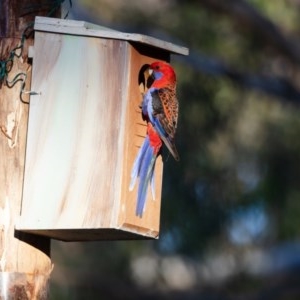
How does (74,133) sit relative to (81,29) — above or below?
below

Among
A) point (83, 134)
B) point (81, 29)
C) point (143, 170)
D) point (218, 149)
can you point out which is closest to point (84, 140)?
point (83, 134)

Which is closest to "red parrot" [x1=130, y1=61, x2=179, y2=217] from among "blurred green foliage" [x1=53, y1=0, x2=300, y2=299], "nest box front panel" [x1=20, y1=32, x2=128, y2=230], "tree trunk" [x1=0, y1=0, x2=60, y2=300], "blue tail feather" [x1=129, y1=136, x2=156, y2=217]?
"blue tail feather" [x1=129, y1=136, x2=156, y2=217]

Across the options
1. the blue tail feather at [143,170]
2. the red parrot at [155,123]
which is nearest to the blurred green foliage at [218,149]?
the red parrot at [155,123]

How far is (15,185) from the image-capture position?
14.5 ft

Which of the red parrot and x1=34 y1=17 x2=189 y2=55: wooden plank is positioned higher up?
x1=34 y1=17 x2=189 y2=55: wooden plank

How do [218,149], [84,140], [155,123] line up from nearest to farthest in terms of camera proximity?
[84,140], [155,123], [218,149]

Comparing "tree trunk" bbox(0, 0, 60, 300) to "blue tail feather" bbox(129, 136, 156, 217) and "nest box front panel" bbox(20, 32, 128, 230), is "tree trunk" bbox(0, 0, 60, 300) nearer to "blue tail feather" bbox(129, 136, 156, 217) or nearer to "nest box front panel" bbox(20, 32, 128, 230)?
"nest box front panel" bbox(20, 32, 128, 230)

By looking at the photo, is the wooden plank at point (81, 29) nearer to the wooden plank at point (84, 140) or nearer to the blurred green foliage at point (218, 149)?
the wooden plank at point (84, 140)

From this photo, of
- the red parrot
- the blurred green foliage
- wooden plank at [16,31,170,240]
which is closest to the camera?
wooden plank at [16,31,170,240]

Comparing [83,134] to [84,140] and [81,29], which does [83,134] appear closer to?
[84,140]

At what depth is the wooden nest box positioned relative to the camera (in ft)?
14.1

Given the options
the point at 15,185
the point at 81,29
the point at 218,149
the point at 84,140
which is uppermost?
the point at 81,29

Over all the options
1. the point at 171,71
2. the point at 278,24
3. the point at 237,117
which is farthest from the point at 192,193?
the point at 171,71

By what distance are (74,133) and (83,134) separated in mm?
34
